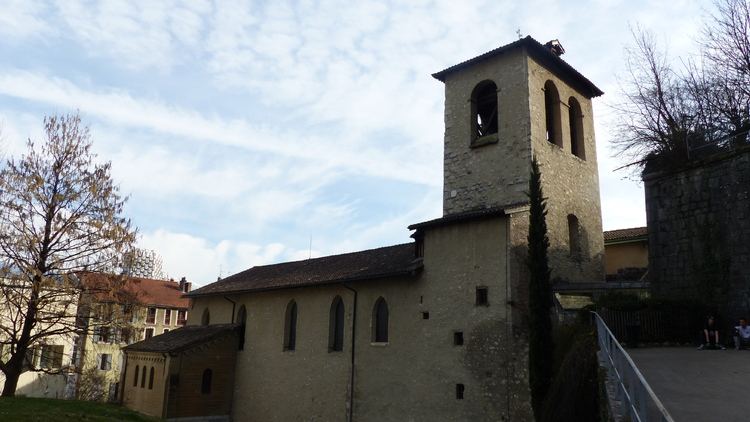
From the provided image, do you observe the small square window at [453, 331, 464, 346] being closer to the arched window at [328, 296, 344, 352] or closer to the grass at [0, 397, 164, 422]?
the arched window at [328, 296, 344, 352]

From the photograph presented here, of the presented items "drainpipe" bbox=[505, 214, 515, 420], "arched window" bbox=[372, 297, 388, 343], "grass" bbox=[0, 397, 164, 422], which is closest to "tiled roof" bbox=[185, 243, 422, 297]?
"arched window" bbox=[372, 297, 388, 343]

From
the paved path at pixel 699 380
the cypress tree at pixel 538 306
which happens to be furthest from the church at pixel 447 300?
the paved path at pixel 699 380

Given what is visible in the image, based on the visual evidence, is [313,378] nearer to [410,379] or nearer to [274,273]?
[410,379]

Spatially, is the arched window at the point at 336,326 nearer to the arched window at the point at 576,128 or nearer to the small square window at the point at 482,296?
the small square window at the point at 482,296

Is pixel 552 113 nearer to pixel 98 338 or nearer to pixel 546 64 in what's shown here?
pixel 546 64

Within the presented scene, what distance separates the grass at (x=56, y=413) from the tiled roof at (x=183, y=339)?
27.5 ft

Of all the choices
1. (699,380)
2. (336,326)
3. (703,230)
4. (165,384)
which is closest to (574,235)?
(703,230)

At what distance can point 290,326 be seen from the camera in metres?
26.8

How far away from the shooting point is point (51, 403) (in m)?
17.5

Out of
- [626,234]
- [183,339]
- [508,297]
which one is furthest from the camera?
[183,339]

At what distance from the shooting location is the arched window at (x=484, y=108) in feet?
74.8

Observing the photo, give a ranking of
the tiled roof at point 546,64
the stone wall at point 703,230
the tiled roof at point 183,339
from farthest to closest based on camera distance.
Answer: the tiled roof at point 183,339
the tiled roof at point 546,64
the stone wall at point 703,230

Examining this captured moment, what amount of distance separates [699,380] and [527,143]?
38.2 ft

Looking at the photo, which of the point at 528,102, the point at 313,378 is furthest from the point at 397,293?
the point at 528,102
